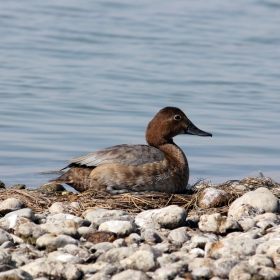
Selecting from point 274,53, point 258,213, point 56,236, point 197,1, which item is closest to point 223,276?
point 56,236

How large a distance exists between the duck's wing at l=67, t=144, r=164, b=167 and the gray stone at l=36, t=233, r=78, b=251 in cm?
223

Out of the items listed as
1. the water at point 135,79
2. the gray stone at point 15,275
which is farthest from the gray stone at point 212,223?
the water at point 135,79

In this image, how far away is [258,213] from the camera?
673cm

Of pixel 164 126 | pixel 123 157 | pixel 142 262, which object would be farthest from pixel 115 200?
pixel 142 262

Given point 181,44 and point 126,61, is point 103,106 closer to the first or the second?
point 126,61

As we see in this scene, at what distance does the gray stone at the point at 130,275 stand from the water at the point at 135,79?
495 centimetres

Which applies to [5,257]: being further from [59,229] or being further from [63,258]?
[59,229]

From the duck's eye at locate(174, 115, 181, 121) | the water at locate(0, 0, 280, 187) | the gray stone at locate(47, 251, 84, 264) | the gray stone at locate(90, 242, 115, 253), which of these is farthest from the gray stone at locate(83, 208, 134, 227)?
the water at locate(0, 0, 280, 187)

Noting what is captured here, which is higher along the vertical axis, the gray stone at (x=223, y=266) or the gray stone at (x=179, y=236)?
the gray stone at (x=223, y=266)

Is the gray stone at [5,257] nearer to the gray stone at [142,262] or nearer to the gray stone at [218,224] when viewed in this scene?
the gray stone at [142,262]

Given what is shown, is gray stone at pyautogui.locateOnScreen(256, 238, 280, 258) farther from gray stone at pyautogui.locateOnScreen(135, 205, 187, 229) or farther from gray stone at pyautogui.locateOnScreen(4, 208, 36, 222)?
gray stone at pyautogui.locateOnScreen(4, 208, 36, 222)

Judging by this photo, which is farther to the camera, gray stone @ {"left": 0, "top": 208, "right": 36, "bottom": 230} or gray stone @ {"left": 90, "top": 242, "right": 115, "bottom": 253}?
gray stone @ {"left": 0, "top": 208, "right": 36, "bottom": 230}

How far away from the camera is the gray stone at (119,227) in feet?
19.3

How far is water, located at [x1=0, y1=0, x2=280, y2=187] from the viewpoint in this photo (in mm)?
11617
